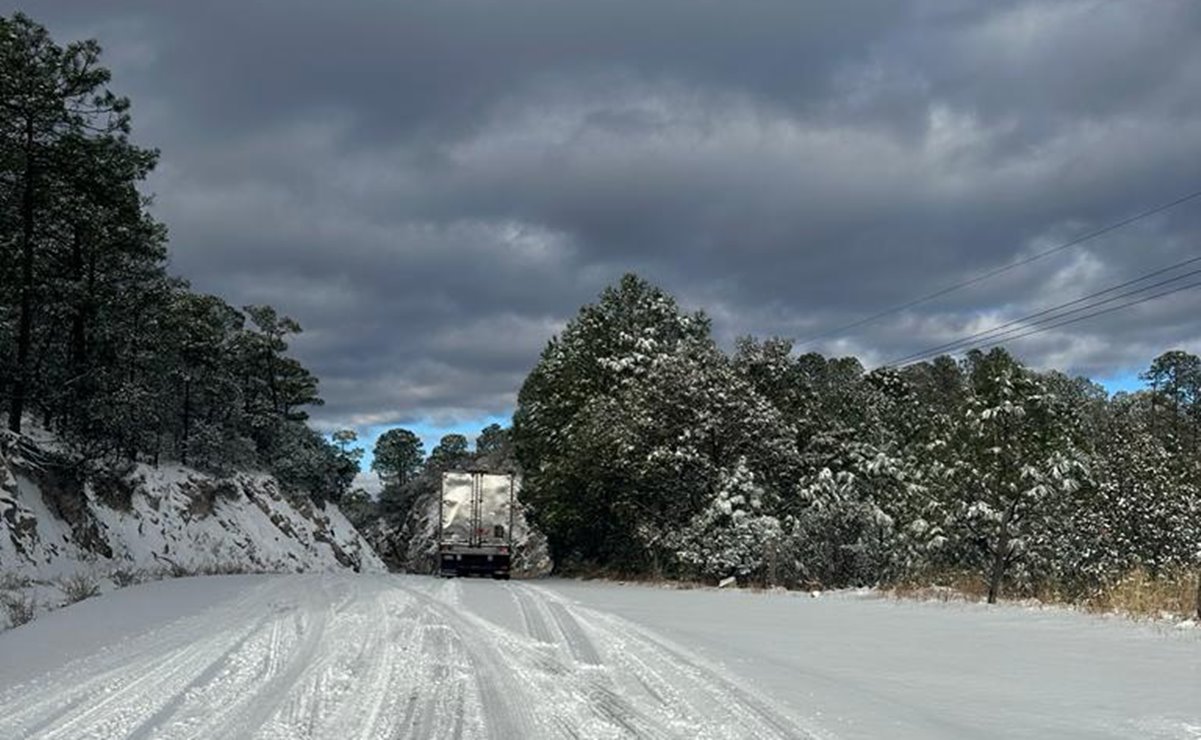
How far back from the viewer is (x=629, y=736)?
5.84 metres

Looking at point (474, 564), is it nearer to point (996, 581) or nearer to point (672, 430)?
point (672, 430)

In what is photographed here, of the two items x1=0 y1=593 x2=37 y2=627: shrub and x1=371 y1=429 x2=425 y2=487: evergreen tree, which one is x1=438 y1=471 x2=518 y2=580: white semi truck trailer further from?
x1=371 y1=429 x2=425 y2=487: evergreen tree

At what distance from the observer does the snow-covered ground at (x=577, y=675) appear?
6.04 m

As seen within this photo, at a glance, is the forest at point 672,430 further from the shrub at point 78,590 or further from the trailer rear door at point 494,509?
the shrub at point 78,590

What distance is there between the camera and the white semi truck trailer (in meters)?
33.5

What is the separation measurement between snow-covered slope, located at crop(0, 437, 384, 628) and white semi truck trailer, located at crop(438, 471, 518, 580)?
7658 mm

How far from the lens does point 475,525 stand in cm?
3375

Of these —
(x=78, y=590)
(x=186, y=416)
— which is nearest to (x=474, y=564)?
(x=186, y=416)

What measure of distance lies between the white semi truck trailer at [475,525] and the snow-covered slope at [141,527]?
25.1 feet

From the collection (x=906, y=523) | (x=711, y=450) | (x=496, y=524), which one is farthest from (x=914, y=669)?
(x=496, y=524)

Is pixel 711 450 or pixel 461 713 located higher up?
pixel 711 450

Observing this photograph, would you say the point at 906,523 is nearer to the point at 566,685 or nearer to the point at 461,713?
the point at 566,685

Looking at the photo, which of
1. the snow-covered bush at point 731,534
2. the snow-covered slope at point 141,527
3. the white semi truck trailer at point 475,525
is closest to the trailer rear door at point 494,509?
the white semi truck trailer at point 475,525

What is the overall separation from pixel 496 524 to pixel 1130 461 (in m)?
21.2
